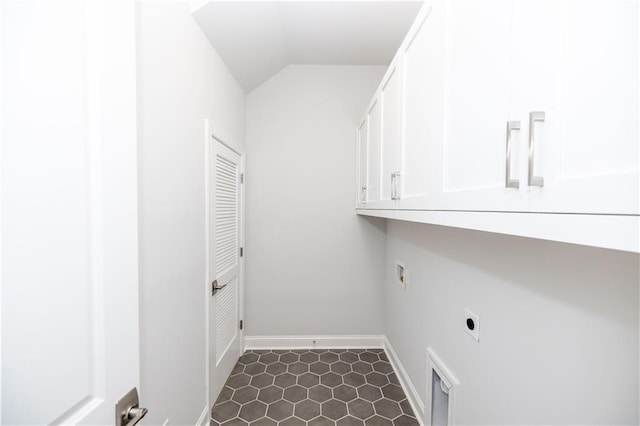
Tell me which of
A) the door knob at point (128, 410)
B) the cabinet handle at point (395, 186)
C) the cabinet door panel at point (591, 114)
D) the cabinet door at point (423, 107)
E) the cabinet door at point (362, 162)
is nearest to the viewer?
the cabinet door panel at point (591, 114)

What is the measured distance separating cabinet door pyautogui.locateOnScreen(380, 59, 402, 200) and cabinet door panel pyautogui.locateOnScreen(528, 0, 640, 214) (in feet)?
2.45

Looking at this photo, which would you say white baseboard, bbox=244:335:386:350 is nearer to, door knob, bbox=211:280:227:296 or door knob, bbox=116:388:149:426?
door knob, bbox=211:280:227:296

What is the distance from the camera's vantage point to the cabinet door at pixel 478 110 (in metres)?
→ 0.56

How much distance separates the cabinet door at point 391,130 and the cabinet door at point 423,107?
0.07m

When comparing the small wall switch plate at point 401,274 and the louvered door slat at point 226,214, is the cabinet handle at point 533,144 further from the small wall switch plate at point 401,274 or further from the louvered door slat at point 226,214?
the louvered door slat at point 226,214

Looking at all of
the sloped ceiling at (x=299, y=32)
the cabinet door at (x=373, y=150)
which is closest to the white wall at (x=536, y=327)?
the cabinet door at (x=373, y=150)

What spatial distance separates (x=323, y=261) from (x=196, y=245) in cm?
133

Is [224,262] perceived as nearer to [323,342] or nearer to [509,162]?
[323,342]

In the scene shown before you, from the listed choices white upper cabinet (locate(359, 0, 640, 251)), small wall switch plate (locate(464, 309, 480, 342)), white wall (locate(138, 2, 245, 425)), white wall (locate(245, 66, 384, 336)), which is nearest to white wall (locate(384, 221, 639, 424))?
small wall switch plate (locate(464, 309, 480, 342))

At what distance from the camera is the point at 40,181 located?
1.51 ft

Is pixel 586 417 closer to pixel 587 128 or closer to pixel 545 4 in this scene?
pixel 587 128

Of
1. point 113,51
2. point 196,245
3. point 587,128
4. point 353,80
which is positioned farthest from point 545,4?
point 353,80

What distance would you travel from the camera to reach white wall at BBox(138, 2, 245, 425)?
1029 millimetres

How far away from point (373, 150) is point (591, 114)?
4.76 ft
